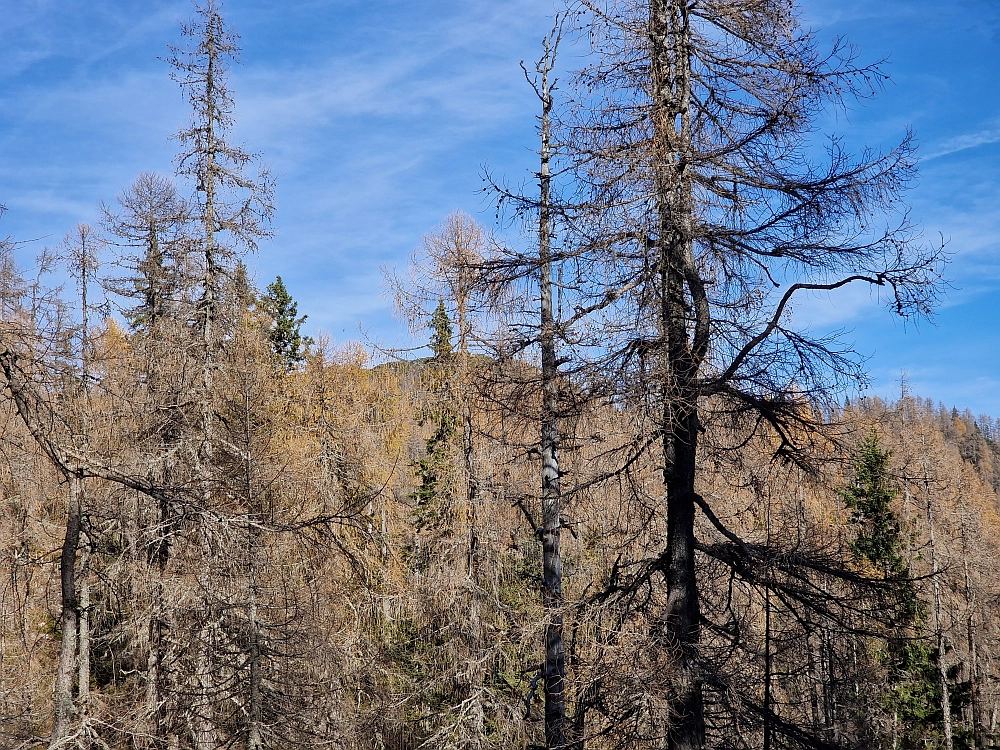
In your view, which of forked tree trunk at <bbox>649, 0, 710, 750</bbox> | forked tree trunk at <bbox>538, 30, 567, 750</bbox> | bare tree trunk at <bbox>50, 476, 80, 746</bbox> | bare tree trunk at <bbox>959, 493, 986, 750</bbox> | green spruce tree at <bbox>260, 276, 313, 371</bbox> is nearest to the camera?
bare tree trunk at <bbox>50, 476, 80, 746</bbox>

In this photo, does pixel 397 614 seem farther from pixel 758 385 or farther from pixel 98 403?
pixel 758 385

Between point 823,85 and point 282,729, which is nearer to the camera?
point 823,85

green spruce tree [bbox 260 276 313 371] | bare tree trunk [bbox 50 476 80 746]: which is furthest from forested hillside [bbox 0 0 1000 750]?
green spruce tree [bbox 260 276 313 371]

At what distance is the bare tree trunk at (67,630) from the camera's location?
6363 millimetres

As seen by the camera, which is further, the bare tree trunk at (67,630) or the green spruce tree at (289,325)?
the green spruce tree at (289,325)

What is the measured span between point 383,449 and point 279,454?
1212 cm

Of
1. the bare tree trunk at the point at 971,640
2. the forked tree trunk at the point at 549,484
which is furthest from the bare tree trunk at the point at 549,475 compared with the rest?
the bare tree trunk at the point at 971,640

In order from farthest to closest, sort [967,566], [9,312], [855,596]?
[967,566] → [855,596] → [9,312]

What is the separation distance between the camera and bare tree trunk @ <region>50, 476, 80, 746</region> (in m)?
6.36

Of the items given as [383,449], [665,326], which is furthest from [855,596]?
[383,449]

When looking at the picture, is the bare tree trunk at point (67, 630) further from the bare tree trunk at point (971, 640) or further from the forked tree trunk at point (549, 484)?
the bare tree trunk at point (971, 640)

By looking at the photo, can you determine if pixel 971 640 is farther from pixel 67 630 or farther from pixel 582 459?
pixel 67 630

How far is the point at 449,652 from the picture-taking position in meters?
15.3

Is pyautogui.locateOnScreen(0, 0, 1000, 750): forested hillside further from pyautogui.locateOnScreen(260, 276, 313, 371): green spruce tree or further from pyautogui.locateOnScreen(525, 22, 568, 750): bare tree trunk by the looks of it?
pyautogui.locateOnScreen(260, 276, 313, 371): green spruce tree
